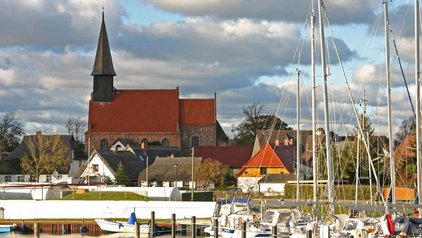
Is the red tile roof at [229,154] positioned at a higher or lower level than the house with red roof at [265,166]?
higher

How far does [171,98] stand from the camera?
16188 centimetres

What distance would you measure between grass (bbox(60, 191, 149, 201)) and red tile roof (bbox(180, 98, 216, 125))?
260ft

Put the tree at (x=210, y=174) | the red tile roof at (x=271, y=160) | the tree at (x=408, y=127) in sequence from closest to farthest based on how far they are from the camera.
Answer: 1. the tree at (x=408, y=127)
2. the tree at (x=210, y=174)
3. the red tile roof at (x=271, y=160)

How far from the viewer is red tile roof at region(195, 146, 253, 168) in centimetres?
13350

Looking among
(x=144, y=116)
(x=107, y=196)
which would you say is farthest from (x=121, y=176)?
(x=144, y=116)

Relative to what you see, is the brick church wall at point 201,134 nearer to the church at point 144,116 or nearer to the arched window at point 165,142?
the church at point 144,116

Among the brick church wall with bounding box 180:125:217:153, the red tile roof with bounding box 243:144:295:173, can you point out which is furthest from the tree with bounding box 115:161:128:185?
the brick church wall with bounding box 180:125:217:153

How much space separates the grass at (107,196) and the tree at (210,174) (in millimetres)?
30452

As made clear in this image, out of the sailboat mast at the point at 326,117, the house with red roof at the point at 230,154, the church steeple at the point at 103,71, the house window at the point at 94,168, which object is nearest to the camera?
the sailboat mast at the point at 326,117

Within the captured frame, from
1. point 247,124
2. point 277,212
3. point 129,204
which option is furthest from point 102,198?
point 247,124

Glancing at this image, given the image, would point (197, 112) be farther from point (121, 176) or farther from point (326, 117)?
point (326, 117)

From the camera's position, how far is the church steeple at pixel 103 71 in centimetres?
16175

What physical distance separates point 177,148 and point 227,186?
40.6 meters

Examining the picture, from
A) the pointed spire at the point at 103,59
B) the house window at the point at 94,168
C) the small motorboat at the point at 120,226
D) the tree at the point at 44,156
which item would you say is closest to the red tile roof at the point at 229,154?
the tree at the point at 44,156
